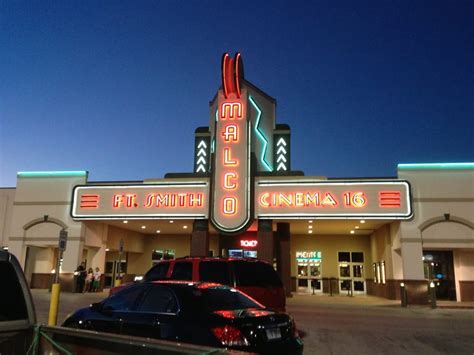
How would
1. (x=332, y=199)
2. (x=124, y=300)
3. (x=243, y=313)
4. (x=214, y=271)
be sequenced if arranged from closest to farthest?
(x=243, y=313)
(x=124, y=300)
(x=214, y=271)
(x=332, y=199)

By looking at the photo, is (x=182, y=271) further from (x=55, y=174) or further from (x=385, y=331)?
(x=55, y=174)

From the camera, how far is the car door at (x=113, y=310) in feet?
23.9

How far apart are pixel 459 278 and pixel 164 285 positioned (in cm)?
2408

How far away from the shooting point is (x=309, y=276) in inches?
1358

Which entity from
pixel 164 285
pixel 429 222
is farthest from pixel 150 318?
pixel 429 222

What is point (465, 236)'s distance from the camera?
23.2 metres

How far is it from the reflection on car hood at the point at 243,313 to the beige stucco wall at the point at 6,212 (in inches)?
1074

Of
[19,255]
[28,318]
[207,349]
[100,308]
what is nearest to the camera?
[207,349]

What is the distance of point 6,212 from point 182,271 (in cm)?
2357

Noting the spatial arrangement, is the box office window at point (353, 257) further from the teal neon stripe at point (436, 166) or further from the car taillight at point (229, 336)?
the car taillight at point (229, 336)

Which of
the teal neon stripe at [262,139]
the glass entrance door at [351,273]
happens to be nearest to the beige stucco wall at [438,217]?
Answer: the glass entrance door at [351,273]

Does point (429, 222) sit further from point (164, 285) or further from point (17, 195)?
point (17, 195)

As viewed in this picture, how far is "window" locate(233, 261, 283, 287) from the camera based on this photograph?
10266mm

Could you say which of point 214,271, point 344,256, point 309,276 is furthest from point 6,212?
point 344,256
